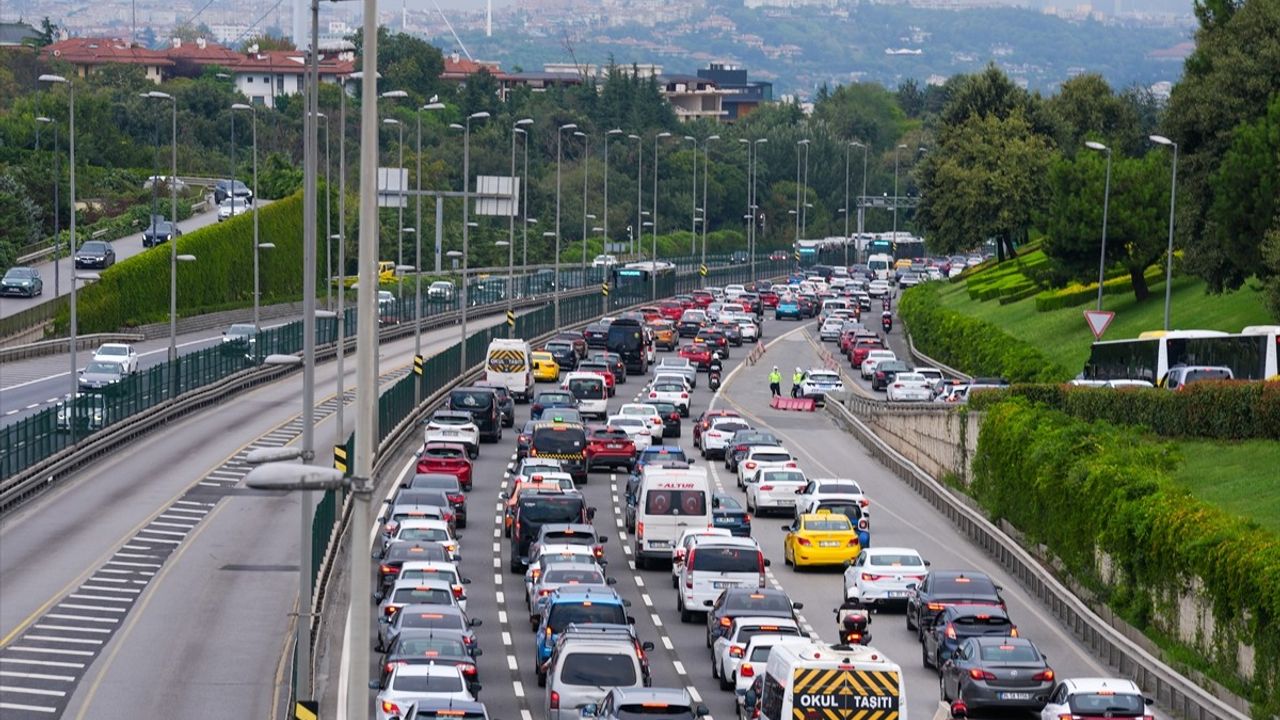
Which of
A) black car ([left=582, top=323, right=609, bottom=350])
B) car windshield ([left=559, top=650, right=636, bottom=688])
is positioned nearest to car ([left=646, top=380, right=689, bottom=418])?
black car ([left=582, top=323, right=609, bottom=350])

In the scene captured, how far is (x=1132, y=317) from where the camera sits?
88.4 metres

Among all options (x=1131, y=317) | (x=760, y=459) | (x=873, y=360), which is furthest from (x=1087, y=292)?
(x=760, y=459)

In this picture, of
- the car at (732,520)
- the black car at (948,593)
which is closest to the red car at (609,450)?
Result: the car at (732,520)

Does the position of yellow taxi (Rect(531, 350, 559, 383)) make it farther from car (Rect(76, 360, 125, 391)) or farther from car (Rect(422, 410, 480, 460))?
car (Rect(422, 410, 480, 460))

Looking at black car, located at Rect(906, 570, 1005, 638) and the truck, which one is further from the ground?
the truck

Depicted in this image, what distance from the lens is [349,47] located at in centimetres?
5247

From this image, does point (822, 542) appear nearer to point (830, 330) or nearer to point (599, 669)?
point (599, 669)

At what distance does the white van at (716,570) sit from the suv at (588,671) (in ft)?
33.8

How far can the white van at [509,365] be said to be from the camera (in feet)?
273

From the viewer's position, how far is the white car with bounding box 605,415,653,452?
71938 mm

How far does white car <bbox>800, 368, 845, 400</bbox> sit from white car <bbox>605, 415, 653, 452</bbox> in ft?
58.9

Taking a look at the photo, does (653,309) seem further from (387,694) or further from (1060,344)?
(387,694)

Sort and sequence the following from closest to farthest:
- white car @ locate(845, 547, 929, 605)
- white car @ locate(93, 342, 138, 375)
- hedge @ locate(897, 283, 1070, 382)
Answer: white car @ locate(845, 547, 929, 605) < hedge @ locate(897, 283, 1070, 382) < white car @ locate(93, 342, 138, 375)

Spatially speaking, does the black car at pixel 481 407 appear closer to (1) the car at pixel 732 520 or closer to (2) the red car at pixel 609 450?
(2) the red car at pixel 609 450
